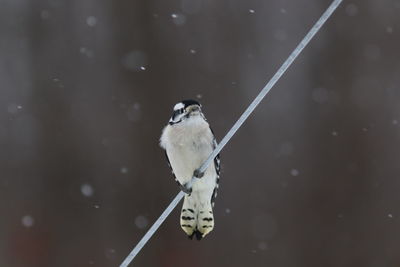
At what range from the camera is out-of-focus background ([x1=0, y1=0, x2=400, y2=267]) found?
9109 millimetres

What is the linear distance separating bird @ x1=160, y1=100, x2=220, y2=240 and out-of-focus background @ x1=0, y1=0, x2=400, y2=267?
4352mm

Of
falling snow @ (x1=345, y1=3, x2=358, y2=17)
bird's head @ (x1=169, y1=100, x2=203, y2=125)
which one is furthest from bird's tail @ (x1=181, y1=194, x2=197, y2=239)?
falling snow @ (x1=345, y1=3, x2=358, y2=17)

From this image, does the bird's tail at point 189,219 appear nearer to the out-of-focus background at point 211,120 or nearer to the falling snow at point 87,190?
the out-of-focus background at point 211,120

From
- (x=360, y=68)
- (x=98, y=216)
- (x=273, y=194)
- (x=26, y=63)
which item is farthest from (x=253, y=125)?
(x=26, y=63)

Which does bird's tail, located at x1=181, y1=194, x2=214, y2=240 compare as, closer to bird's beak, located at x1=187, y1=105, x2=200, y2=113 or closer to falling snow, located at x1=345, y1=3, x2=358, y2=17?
bird's beak, located at x1=187, y1=105, x2=200, y2=113

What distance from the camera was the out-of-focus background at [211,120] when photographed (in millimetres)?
9109

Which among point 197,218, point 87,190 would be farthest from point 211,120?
point 197,218

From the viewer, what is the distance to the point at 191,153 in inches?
180

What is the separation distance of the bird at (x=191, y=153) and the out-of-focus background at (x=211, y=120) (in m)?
4.35

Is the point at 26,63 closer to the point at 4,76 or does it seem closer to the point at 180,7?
the point at 4,76

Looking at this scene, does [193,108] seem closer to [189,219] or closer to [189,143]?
[189,143]

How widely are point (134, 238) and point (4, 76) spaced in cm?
247

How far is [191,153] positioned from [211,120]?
4414 mm

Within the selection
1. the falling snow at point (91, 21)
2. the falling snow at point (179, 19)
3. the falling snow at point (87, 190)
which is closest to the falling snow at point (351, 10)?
the falling snow at point (179, 19)
